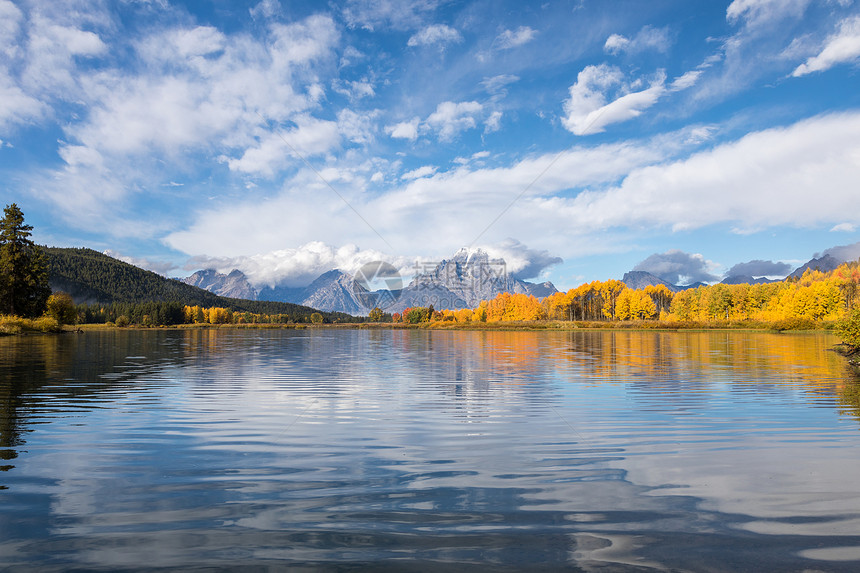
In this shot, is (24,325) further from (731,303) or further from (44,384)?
(731,303)

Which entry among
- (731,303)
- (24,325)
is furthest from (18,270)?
(731,303)

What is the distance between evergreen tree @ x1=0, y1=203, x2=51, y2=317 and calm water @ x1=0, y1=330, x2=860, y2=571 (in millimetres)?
73415

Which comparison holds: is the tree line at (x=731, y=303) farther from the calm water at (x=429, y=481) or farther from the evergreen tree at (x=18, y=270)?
the evergreen tree at (x=18, y=270)

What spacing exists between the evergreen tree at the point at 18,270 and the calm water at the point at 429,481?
7342cm

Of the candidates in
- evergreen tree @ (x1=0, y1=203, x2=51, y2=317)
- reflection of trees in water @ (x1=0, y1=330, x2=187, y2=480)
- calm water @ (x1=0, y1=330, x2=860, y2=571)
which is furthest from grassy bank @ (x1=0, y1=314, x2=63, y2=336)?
calm water @ (x1=0, y1=330, x2=860, y2=571)

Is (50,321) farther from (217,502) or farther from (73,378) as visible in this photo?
(217,502)

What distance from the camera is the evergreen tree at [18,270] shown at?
74.4m

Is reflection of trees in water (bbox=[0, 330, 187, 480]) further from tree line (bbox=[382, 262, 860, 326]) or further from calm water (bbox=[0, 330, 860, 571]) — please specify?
tree line (bbox=[382, 262, 860, 326])

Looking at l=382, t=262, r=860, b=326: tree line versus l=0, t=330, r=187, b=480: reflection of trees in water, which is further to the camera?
l=382, t=262, r=860, b=326: tree line

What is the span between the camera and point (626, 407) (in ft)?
57.5

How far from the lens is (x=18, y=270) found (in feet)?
249

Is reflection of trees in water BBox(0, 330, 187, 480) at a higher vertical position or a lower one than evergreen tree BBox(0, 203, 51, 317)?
lower

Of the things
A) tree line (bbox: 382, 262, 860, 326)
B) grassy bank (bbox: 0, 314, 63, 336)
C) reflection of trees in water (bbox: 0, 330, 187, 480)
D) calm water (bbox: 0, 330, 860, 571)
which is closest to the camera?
calm water (bbox: 0, 330, 860, 571)

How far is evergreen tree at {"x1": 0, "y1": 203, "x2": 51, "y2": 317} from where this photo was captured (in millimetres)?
74375
